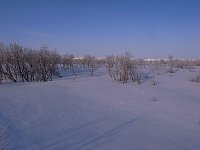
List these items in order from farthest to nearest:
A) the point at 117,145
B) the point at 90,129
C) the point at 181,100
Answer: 1. the point at 181,100
2. the point at 90,129
3. the point at 117,145

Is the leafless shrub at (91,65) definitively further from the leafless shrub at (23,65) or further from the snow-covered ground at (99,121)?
the snow-covered ground at (99,121)

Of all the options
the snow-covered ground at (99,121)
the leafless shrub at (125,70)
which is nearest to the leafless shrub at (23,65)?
the leafless shrub at (125,70)

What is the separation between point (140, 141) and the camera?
5.33 meters

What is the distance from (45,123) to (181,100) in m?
5.25

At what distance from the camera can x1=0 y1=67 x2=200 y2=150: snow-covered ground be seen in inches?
203

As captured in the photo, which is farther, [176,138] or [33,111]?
[33,111]

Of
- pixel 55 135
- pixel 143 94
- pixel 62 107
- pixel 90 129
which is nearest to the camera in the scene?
pixel 55 135

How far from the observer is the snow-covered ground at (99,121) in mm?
5152

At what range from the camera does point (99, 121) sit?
6.75 m

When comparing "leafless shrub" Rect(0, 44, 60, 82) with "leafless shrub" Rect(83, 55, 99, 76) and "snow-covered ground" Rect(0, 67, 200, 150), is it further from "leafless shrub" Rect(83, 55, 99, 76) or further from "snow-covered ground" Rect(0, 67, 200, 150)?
"snow-covered ground" Rect(0, 67, 200, 150)

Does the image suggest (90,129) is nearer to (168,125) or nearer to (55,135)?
(55,135)

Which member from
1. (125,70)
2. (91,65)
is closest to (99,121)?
(125,70)

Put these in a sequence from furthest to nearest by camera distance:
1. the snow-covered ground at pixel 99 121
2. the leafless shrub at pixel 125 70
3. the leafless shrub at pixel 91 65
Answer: the leafless shrub at pixel 91 65 < the leafless shrub at pixel 125 70 < the snow-covered ground at pixel 99 121

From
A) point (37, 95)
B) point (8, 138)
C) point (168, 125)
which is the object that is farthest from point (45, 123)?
point (37, 95)
